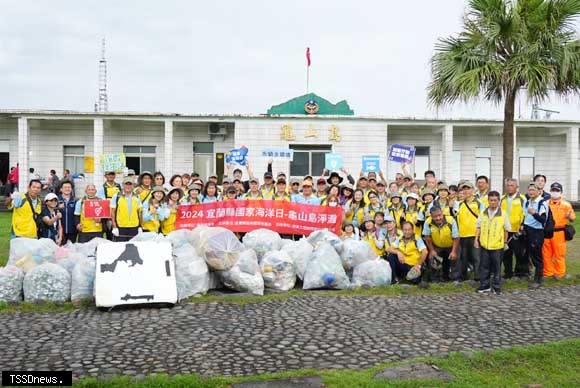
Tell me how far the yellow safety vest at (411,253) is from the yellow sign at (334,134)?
1294 cm

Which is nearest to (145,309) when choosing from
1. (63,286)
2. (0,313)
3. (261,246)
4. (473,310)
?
(63,286)

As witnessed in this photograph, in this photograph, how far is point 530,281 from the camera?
8.44m

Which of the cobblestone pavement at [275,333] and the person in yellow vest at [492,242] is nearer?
the cobblestone pavement at [275,333]

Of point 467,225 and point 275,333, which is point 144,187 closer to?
point 275,333

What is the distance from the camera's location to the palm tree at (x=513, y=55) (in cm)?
1119

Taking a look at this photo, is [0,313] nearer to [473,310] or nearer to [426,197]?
[473,310]

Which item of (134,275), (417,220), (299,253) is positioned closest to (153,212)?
(134,275)

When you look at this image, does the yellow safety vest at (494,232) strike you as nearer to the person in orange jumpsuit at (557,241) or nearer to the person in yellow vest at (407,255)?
the person in yellow vest at (407,255)

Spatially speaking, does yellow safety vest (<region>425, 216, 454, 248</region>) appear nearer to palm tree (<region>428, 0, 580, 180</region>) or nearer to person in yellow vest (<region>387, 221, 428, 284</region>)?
person in yellow vest (<region>387, 221, 428, 284</region>)

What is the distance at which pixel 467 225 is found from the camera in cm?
827

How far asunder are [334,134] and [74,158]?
1081cm

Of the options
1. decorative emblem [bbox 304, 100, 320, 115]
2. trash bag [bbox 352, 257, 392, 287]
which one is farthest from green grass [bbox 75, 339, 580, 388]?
decorative emblem [bbox 304, 100, 320, 115]

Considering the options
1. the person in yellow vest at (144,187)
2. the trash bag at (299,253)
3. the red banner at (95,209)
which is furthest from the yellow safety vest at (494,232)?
the red banner at (95,209)

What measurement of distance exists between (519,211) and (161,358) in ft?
19.7
